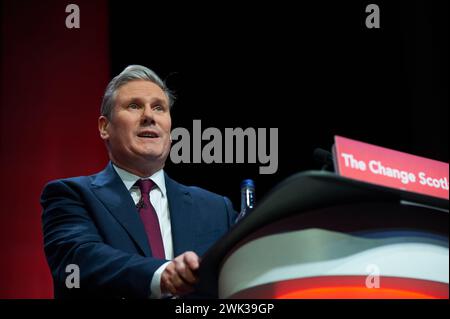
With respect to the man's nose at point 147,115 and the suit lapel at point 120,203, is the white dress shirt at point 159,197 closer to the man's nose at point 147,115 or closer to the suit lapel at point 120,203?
the suit lapel at point 120,203

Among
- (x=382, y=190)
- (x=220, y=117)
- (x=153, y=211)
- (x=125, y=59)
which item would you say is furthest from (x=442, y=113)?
(x=382, y=190)

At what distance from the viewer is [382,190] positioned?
1.15 meters

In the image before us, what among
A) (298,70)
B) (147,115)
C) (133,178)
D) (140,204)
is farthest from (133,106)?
(298,70)

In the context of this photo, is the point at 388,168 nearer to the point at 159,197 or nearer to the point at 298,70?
the point at 159,197

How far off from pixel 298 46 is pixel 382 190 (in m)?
2.09

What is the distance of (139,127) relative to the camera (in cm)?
221

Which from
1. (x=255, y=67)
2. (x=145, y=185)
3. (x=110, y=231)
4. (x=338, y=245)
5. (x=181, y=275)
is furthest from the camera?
(x=255, y=67)

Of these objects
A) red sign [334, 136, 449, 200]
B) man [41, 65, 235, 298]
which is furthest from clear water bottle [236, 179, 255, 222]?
red sign [334, 136, 449, 200]

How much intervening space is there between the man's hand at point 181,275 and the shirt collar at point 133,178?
70 cm

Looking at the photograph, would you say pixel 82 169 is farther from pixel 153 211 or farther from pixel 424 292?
pixel 424 292

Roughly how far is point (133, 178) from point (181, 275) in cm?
84

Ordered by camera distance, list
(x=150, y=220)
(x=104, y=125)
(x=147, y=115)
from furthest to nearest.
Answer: (x=104, y=125), (x=147, y=115), (x=150, y=220)

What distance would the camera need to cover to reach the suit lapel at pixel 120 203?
1850 mm

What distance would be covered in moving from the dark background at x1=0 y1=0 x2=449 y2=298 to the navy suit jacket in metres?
0.94
